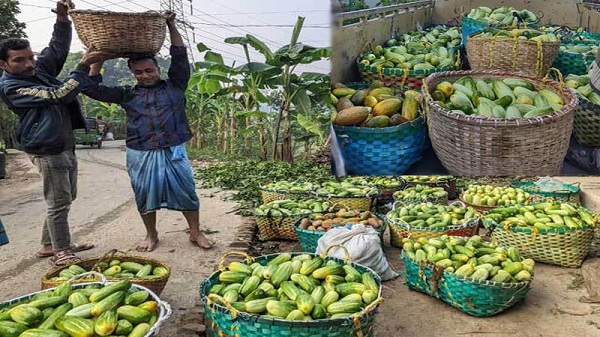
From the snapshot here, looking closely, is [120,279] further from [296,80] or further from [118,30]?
[296,80]

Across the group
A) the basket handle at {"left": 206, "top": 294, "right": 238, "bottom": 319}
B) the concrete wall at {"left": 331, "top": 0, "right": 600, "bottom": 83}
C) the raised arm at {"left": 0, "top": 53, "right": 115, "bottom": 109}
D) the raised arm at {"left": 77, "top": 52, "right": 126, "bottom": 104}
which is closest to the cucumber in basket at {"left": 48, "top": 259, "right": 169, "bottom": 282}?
the basket handle at {"left": 206, "top": 294, "right": 238, "bottom": 319}

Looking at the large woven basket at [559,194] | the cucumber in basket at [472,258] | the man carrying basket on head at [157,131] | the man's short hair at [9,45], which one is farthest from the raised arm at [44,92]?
the large woven basket at [559,194]

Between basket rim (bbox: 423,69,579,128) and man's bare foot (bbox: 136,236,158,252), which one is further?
man's bare foot (bbox: 136,236,158,252)

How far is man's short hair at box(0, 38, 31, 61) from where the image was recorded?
3.46 metres

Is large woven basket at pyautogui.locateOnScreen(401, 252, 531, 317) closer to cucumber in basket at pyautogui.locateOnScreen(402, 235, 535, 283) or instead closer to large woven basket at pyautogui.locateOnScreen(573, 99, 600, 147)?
cucumber in basket at pyautogui.locateOnScreen(402, 235, 535, 283)

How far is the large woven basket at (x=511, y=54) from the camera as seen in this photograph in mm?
2256

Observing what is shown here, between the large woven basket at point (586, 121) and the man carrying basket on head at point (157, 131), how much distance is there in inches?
99.8

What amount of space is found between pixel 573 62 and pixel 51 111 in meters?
2.98

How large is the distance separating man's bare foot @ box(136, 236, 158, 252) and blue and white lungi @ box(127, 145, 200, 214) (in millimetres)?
263

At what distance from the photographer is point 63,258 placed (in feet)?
12.1

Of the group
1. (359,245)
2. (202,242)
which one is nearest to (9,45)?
(202,242)

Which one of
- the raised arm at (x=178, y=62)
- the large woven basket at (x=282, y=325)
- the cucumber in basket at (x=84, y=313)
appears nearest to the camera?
the cucumber in basket at (x=84, y=313)

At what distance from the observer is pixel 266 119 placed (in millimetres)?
7699

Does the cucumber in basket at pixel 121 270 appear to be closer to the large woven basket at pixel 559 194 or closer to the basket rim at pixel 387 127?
the basket rim at pixel 387 127
